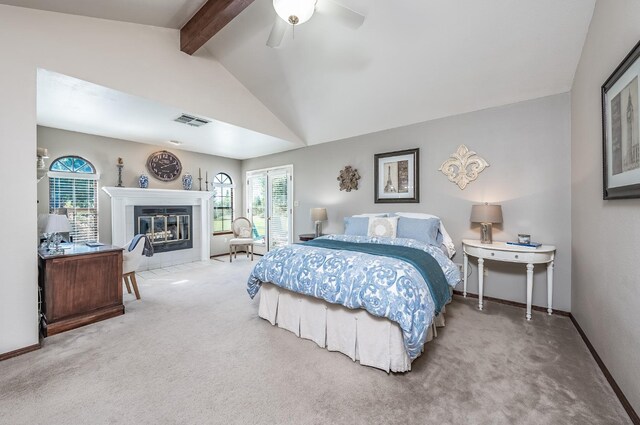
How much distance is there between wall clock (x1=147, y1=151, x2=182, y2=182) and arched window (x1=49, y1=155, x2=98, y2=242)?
3.11 feet

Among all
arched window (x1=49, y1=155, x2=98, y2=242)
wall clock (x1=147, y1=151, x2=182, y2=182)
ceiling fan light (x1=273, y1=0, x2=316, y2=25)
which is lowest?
arched window (x1=49, y1=155, x2=98, y2=242)

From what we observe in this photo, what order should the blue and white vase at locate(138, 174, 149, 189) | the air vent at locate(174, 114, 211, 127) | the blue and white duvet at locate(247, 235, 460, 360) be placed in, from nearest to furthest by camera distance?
the blue and white duvet at locate(247, 235, 460, 360), the air vent at locate(174, 114, 211, 127), the blue and white vase at locate(138, 174, 149, 189)

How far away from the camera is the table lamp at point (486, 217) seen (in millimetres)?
3066

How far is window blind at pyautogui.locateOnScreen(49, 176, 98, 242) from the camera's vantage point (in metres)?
4.21

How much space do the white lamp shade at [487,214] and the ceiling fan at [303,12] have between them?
95.1 inches

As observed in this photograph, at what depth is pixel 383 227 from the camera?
3.61 m

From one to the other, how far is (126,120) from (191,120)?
94 cm

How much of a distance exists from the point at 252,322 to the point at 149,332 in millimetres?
990

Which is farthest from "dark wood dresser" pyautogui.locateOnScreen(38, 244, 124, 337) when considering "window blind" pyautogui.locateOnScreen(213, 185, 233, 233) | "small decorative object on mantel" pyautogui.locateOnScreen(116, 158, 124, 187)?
"window blind" pyautogui.locateOnScreen(213, 185, 233, 233)

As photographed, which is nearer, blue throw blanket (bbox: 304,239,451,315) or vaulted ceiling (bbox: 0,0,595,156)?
blue throw blanket (bbox: 304,239,451,315)

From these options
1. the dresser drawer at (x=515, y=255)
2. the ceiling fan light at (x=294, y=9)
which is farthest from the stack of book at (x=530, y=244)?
the ceiling fan light at (x=294, y=9)

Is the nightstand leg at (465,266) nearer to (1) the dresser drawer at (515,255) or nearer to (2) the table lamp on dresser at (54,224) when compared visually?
(1) the dresser drawer at (515,255)

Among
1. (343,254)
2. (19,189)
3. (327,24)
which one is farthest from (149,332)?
(327,24)

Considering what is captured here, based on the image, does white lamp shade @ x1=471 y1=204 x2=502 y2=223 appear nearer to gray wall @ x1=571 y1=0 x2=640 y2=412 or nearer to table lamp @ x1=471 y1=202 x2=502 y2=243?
table lamp @ x1=471 y1=202 x2=502 y2=243
